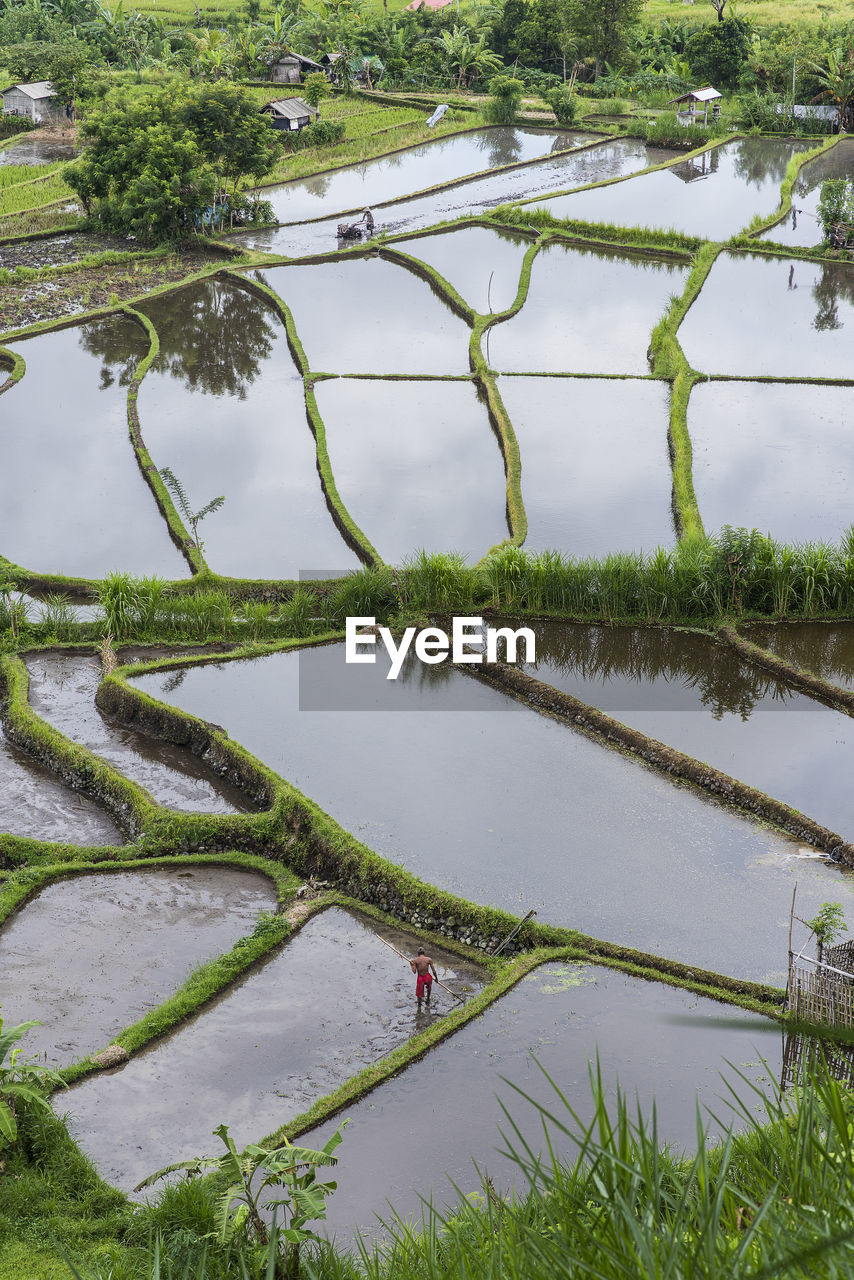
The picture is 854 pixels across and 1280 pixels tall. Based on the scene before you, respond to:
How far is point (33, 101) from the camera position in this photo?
37031mm

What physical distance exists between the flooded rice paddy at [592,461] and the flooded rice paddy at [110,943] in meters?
6.70

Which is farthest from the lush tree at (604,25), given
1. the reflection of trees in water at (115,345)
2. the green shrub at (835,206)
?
the reflection of trees in water at (115,345)

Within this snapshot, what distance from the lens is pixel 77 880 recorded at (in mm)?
10062

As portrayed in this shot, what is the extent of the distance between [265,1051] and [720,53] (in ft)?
128

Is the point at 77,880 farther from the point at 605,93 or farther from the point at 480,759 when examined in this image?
the point at 605,93

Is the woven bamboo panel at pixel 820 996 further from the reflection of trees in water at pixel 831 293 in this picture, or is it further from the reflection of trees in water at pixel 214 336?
the reflection of trees in water at pixel 831 293

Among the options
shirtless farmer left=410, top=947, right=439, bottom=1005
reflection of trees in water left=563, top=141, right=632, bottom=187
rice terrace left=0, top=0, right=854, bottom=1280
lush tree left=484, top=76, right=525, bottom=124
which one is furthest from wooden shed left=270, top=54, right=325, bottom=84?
shirtless farmer left=410, top=947, right=439, bottom=1005

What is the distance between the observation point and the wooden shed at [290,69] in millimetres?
40156

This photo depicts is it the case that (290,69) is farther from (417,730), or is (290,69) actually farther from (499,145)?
(417,730)

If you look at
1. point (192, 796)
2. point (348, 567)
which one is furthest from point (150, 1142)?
point (348, 567)

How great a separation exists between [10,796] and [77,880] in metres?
1.67

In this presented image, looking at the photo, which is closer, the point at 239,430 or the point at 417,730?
the point at 417,730

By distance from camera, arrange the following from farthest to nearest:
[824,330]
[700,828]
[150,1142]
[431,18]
Result: [431,18] < [824,330] < [700,828] < [150,1142]

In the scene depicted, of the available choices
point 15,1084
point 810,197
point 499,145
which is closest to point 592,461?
point 15,1084
